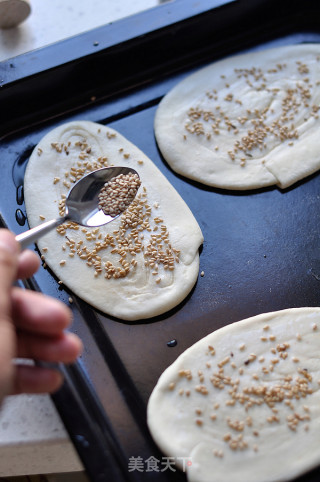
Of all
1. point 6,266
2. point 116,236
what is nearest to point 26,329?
point 6,266

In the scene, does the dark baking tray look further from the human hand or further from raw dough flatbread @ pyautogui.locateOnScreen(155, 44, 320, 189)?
the human hand

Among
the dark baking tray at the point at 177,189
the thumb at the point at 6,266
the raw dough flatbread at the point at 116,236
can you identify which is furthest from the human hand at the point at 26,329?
the raw dough flatbread at the point at 116,236

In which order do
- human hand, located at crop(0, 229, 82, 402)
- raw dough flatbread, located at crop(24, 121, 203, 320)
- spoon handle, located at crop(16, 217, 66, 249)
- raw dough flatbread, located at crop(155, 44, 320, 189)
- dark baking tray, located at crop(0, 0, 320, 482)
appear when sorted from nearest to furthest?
human hand, located at crop(0, 229, 82, 402) < spoon handle, located at crop(16, 217, 66, 249) < dark baking tray, located at crop(0, 0, 320, 482) < raw dough flatbread, located at crop(24, 121, 203, 320) < raw dough flatbread, located at crop(155, 44, 320, 189)

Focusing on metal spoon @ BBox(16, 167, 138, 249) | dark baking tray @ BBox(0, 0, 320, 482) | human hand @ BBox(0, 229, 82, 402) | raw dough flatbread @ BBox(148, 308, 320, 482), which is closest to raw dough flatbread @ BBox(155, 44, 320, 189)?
dark baking tray @ BBox(0, 0, 320, 482)

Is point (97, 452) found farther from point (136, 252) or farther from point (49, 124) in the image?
point (49, 124)

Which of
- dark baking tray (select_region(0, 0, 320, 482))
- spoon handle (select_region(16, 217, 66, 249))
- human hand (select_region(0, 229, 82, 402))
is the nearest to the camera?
human hand (select_region(0, 229, 82, 402))
